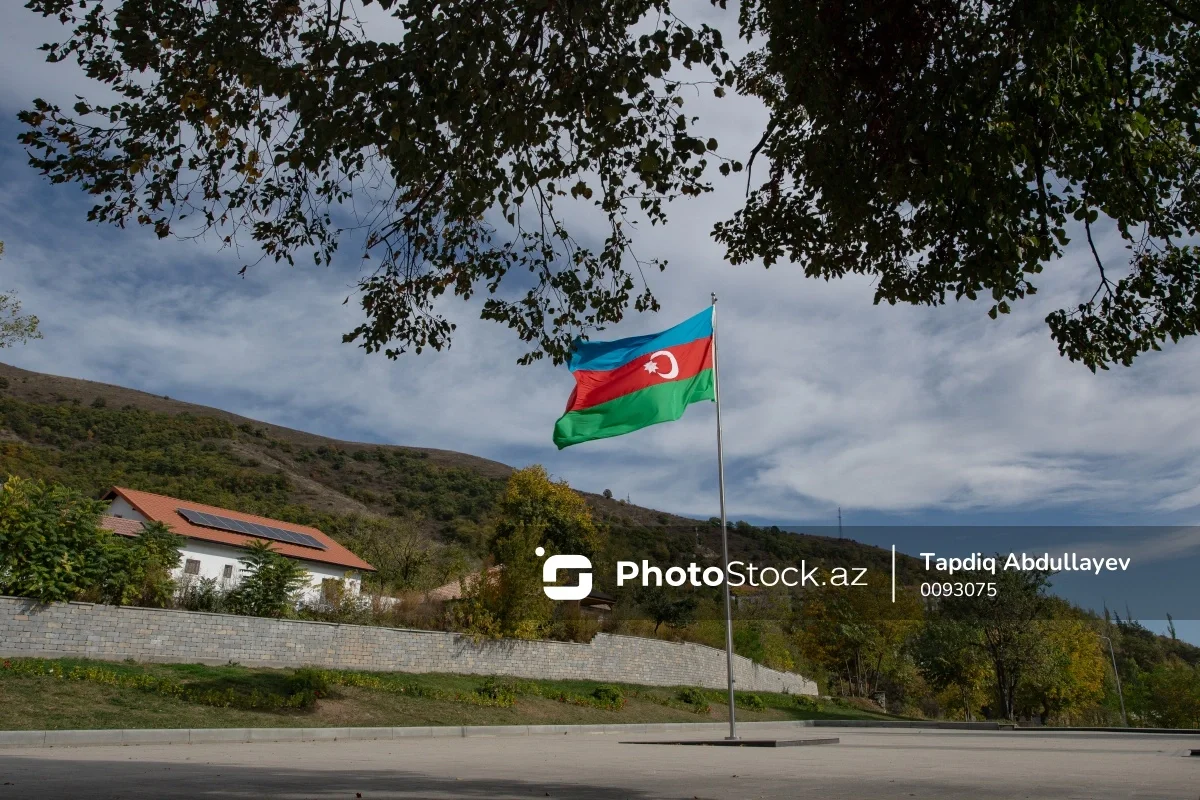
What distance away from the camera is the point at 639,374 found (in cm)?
1444

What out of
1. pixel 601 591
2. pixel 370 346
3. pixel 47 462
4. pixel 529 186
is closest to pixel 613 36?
pixel 529 186

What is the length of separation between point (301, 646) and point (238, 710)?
6139 millimetres

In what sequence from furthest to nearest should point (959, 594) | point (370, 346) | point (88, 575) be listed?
point (959, 594) < point (88, 575) < point (370, 346)

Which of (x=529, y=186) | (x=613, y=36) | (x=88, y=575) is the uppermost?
(x=613, y=36)

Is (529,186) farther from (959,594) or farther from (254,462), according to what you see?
(254,462)

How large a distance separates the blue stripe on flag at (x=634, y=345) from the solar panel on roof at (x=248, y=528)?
28778mm

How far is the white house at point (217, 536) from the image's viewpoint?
38094mm

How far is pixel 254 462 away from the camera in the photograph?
87312 mm

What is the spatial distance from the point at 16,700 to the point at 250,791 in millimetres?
10029

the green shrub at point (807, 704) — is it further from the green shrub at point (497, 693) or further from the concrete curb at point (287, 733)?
the green shrub at point (497, 693)

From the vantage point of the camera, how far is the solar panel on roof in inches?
1592

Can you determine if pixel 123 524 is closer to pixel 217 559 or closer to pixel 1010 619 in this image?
pixel 217 559

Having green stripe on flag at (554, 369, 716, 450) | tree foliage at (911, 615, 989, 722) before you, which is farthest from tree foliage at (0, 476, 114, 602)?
tree foliage at (911, 615, 989, 722)

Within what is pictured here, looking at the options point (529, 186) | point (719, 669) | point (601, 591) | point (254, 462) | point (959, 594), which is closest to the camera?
point (529, 186)
